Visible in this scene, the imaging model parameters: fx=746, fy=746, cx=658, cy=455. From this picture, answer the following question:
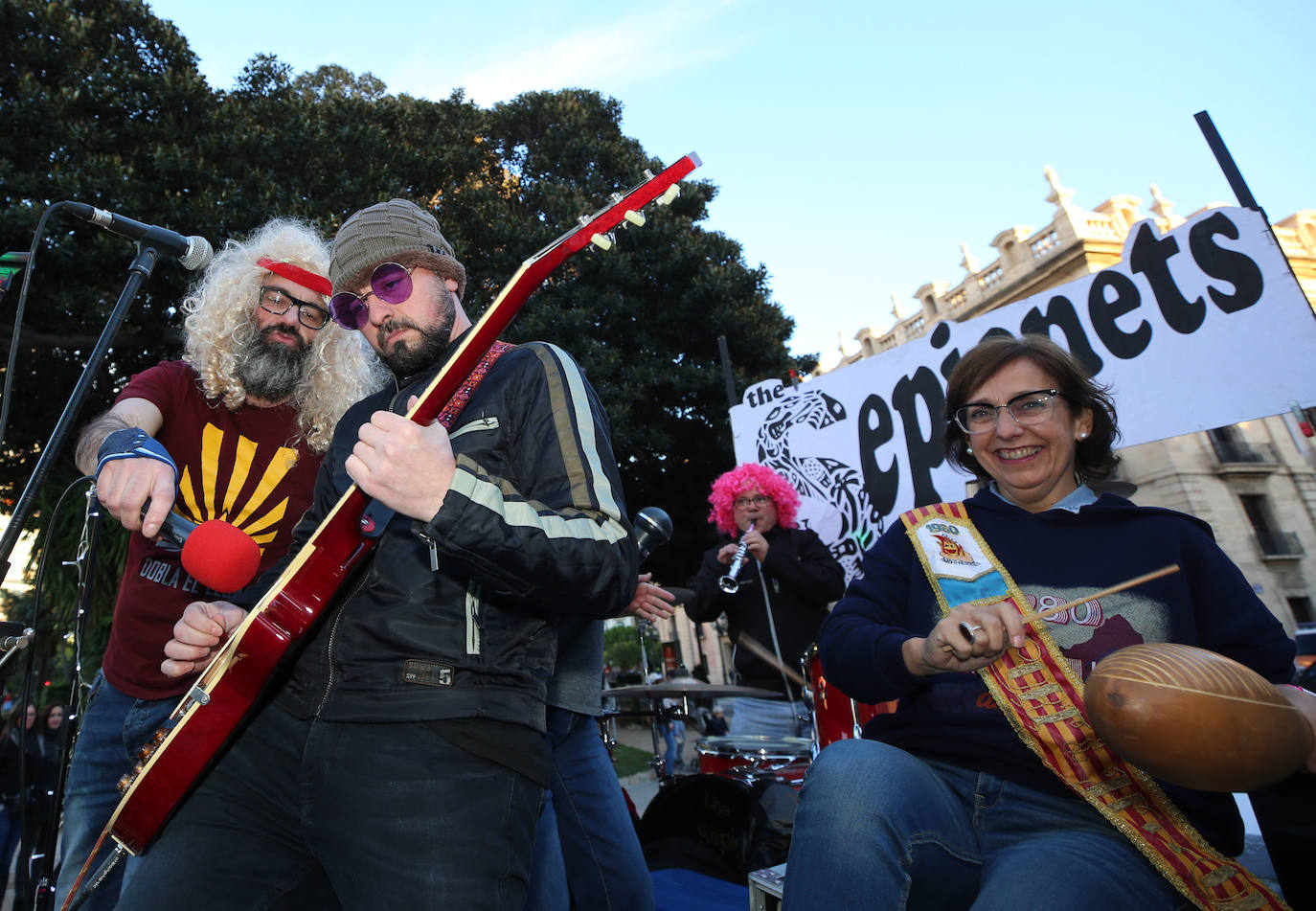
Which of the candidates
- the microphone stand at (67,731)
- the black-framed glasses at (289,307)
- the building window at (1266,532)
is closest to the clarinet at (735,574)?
the black-framed glasses at (289,307)

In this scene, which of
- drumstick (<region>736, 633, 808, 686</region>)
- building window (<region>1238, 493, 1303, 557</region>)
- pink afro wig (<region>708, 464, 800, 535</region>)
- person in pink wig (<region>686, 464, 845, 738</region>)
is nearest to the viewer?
drumstick (<region>736, 633, 808, 686</region>)

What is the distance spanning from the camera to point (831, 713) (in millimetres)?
3686

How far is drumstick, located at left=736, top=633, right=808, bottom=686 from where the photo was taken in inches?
165

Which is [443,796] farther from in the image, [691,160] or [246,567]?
[691,160]

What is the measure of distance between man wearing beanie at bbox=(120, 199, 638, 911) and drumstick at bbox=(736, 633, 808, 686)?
116 inches

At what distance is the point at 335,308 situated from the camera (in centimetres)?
191

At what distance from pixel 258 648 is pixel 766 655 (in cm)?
348

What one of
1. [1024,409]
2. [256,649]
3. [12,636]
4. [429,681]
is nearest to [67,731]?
[12,636]

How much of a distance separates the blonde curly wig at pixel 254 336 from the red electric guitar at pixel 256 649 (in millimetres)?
1126

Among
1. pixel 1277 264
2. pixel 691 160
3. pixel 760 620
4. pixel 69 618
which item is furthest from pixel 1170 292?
pixel 69 618

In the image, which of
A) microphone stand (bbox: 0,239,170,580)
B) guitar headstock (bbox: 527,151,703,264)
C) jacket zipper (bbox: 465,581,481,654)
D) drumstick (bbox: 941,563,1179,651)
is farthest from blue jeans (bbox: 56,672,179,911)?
drumstick (bbox: 941,563,1179,651)

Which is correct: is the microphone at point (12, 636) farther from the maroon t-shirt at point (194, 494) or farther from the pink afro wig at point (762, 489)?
the pink afro wig at point (762, 489)

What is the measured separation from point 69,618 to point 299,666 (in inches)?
330

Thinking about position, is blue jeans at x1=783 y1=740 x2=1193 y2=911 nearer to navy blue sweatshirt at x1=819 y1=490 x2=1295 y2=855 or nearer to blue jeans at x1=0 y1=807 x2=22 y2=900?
navy blue sweatshirt at x1=819 y1=490 x2=1295 y2=855
